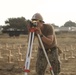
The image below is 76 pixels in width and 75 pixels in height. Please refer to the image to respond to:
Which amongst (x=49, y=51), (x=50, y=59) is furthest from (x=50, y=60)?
(x=49, y=51)

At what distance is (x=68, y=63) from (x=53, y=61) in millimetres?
6478

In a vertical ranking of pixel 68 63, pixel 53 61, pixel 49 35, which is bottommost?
pixel 68 63

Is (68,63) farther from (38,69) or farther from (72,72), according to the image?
(38,69)

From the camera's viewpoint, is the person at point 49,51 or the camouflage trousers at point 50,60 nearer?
the person at point 49,51

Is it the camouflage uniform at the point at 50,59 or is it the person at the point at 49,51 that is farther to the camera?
the camouflage uniform at the point at 50,59

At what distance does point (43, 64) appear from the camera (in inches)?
251

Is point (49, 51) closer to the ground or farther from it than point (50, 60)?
farther from it

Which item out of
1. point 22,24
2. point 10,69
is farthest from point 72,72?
point 22,24

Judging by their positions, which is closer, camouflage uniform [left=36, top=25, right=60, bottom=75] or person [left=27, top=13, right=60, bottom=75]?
person [left=27, top=13, right=60, bottom=75]

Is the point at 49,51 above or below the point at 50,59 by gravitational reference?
above

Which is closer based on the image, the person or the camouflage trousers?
the person

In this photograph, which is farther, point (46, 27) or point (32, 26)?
point (46, 27)

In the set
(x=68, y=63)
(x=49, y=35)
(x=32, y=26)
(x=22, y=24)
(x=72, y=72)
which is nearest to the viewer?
(x=32, y=26)

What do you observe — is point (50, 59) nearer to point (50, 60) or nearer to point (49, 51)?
point (50, 60)
